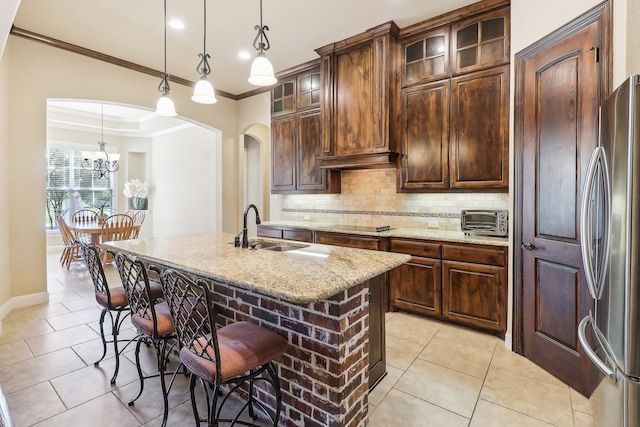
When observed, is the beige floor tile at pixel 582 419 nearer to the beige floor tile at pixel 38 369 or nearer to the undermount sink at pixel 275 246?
the undermount sink at pixel 275 246

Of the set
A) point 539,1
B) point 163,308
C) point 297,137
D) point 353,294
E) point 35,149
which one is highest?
point 539,1

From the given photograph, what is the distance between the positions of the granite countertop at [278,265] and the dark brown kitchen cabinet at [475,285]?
4.30 ft

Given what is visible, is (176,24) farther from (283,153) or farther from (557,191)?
(557,191)

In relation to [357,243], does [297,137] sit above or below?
above

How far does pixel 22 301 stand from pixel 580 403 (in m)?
5.35

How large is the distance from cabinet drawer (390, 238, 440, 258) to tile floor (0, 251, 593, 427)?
0.73 meters

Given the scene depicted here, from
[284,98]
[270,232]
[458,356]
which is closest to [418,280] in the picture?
[458,356]

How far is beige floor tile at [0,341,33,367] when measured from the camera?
2482mm

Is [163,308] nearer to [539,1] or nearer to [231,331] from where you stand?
[231,331]

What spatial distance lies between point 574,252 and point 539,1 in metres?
1.87

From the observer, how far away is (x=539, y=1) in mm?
2367

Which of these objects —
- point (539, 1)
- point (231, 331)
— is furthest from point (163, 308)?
point (539, 1)

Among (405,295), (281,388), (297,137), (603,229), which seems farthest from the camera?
(297,137)

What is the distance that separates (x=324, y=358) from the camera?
5.05ft
